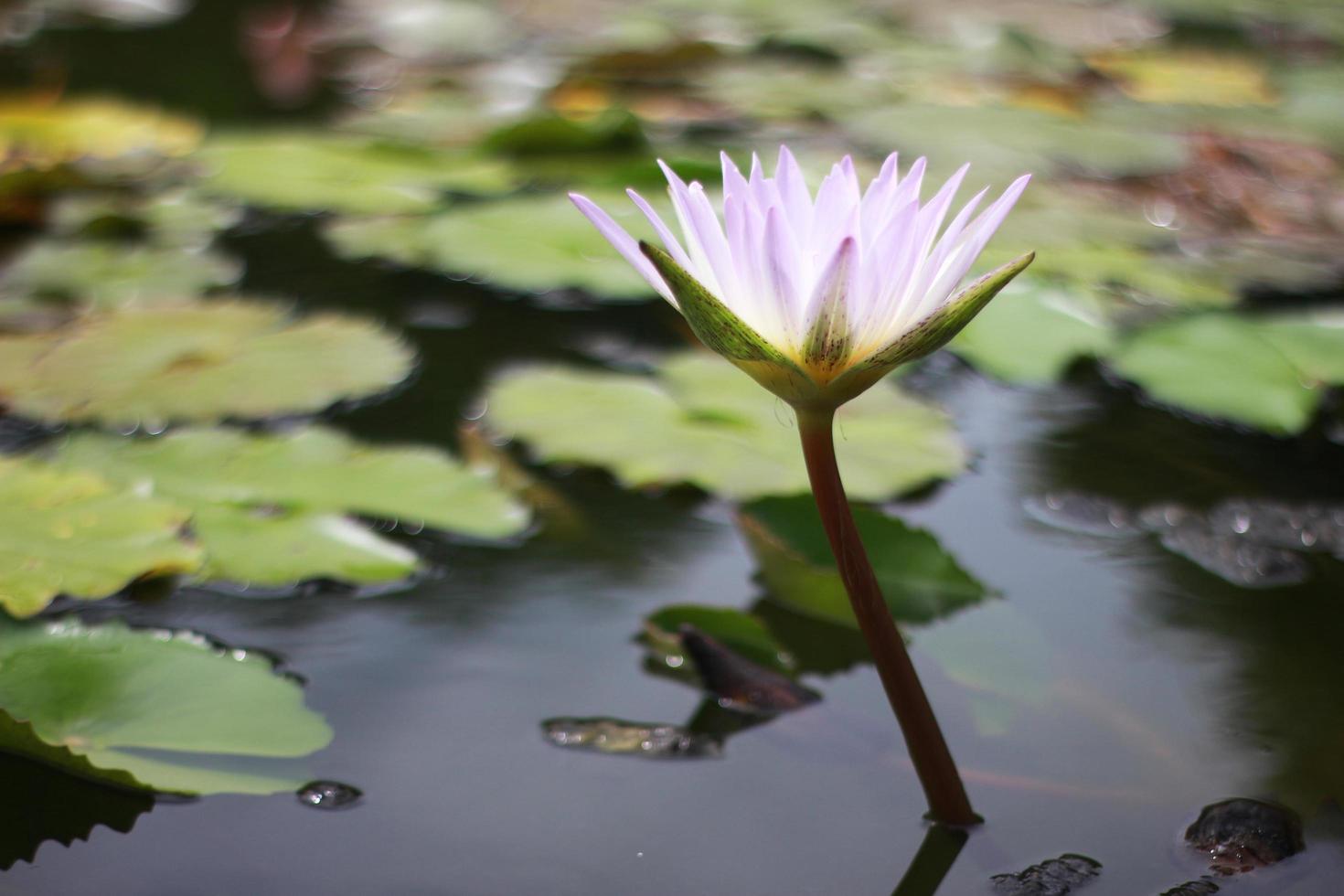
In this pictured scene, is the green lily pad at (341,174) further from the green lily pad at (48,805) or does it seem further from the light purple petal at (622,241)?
the light purple petal at (622,241)

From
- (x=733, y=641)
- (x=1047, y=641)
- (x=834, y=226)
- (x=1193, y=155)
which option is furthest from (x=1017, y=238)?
(x=834, y=226)

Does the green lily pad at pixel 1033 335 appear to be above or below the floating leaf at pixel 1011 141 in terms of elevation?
below

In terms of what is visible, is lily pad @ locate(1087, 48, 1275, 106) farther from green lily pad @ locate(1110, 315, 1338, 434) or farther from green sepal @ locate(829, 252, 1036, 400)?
green sepal @ locate(829, 252, 1036, 400)

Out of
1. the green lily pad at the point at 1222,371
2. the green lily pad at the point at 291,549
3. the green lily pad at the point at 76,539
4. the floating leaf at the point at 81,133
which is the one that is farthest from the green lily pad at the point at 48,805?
the floating leaf at the point at 81,133

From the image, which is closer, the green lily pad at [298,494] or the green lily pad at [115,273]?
the green lily pad at [298,494]

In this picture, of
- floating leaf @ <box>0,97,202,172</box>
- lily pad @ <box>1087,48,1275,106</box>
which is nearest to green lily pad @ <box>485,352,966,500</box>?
floating leaf @ <box>0,97,202,172</box>

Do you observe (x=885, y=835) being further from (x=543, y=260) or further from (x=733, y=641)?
(x=543, y=260)

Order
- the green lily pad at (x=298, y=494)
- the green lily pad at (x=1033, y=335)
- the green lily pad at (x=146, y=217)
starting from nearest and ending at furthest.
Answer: the green lily pad at (x=298, y=494) → the green lily pad at (x=1033, y=335) → the green lily pad at (x=146, y=217)
